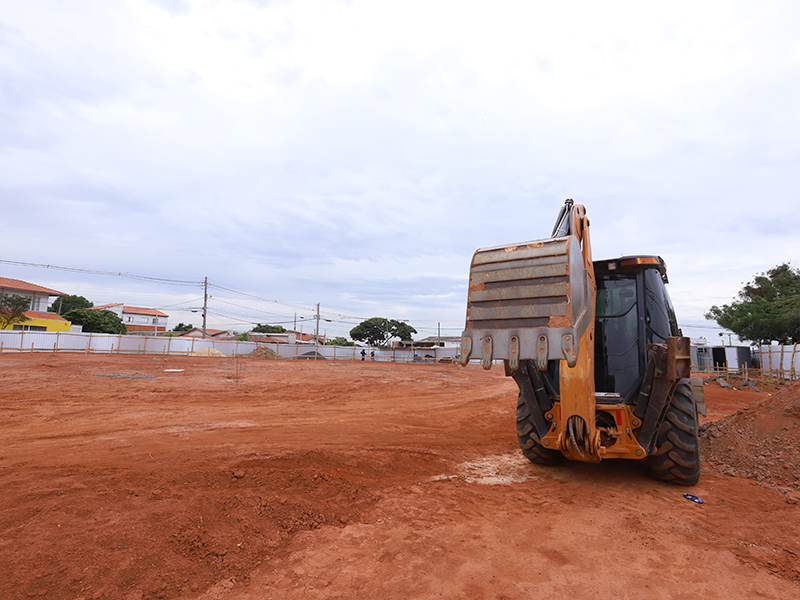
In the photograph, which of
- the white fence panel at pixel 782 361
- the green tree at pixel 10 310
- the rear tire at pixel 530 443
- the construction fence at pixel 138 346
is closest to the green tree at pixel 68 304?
the green tree at pixel 10 310

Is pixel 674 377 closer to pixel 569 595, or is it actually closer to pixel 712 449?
pixel 569 595

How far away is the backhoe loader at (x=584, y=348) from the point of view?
12.2 ft

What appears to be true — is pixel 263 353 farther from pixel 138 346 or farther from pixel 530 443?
pixel 530 443

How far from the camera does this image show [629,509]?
14.6 feet

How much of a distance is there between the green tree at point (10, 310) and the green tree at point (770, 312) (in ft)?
188

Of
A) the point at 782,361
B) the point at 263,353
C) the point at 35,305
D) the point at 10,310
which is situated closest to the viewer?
the point at 782,361

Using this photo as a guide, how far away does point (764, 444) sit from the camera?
21.1 feet

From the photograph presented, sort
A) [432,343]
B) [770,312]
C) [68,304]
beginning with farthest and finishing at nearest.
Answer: [432,343]
[68,304]
[770,312]

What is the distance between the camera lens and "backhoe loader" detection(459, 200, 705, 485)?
3723 millimetres

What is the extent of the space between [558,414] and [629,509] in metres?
1.15

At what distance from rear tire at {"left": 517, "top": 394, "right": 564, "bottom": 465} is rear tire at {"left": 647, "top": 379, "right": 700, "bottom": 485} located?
1266 mm

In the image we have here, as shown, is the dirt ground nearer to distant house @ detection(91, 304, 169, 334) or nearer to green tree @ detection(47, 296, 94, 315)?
green tree @ detection(47, 296, 94, 315)

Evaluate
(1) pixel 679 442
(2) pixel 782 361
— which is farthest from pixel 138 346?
(2) pixel 782 361

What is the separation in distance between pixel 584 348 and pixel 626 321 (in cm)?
127
